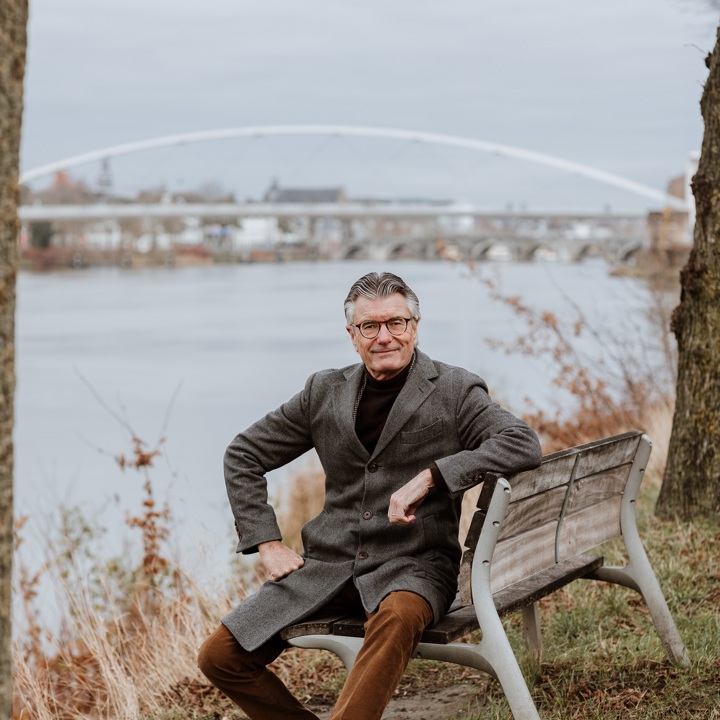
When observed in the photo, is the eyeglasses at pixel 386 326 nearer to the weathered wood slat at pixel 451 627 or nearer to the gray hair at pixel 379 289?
the gray hair at pixel 379 289

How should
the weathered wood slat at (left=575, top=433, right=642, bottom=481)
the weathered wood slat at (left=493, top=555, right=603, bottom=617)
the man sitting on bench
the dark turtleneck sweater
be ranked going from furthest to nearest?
1. the weathered wood slat at (left=575, top=433, right=642, bottom=481)
2. the dark turtleneck sweater
3. the weathered wood slat at (left=493, top=555, right=603, bottom=617)
4. the man sitting on bench

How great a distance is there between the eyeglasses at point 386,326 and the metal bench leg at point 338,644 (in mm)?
768

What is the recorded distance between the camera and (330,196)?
208 feet

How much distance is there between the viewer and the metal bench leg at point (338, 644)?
3035 mm

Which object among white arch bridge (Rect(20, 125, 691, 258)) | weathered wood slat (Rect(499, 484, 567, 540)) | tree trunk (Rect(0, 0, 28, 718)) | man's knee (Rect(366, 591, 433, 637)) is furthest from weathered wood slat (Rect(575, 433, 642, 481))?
white arch bridge (Rect(20, 125, 691, 258))

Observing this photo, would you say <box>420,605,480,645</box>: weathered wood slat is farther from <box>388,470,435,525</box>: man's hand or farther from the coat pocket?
the coat pocket

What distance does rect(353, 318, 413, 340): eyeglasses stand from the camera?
125 inches

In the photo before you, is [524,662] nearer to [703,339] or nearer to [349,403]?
[349,403]

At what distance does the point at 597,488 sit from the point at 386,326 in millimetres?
861

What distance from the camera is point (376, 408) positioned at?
10.6 feet

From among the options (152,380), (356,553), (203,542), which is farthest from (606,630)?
(152,380)

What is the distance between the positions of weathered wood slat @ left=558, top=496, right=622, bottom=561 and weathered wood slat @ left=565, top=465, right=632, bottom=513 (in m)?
0.02

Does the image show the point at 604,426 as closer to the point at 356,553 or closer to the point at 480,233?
the point at 356,553

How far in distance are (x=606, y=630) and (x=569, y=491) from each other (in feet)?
3.56
